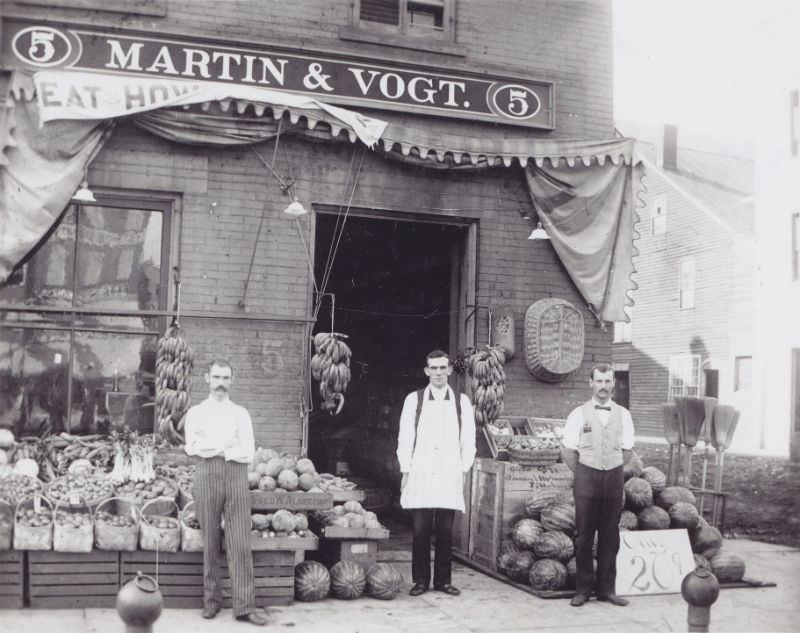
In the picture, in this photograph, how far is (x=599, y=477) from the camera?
791 cm

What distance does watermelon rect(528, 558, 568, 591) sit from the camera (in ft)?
27.3

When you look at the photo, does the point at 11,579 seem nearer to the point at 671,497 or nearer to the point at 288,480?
the point at 288,480

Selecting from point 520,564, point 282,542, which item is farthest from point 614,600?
point 282,542

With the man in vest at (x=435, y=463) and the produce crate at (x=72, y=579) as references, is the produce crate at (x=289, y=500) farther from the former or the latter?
the produce crate at (x=72, y=579)

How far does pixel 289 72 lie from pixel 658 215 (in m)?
24.2

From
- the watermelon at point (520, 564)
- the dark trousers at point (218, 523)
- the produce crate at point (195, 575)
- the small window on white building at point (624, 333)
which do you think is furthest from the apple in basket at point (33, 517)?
the small window on white building at point (624, 333)

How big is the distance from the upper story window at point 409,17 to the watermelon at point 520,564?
596 centimetres

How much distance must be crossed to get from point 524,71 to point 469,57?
0.73 meters

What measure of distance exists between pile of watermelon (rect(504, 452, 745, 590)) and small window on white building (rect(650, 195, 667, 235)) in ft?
76.5

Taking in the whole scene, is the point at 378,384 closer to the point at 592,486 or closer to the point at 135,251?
the point at 135,251

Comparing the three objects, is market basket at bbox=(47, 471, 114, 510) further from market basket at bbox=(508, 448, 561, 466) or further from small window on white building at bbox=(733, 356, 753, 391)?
small window on white building at bbox=(733, 356, 753, 391)

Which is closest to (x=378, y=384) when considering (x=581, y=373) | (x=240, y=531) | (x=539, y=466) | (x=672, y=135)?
(x=581, y=373)

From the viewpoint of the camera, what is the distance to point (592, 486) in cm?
791

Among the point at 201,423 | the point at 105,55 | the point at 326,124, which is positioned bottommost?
the point at 201,423
